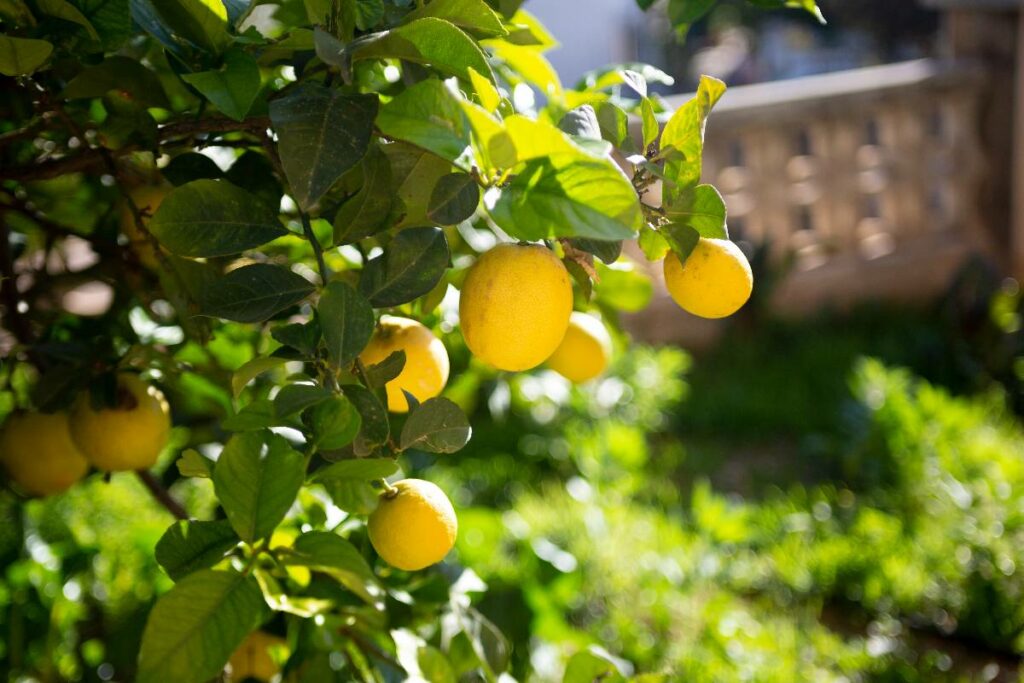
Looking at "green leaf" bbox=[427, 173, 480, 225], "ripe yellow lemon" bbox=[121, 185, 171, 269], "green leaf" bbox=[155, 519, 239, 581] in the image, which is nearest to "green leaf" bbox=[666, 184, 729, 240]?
"green leaf" bbox=[427, 173, 480, 225]

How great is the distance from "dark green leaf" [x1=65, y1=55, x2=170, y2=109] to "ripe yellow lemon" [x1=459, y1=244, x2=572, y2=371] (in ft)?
0.93

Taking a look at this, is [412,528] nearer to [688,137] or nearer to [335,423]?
[335,423]

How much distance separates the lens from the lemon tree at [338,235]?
0.51m

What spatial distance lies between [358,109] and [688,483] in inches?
95.5

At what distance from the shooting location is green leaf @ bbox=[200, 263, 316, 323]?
59 cm

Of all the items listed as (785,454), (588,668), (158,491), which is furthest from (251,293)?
(785,454)

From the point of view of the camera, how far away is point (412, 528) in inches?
22.8

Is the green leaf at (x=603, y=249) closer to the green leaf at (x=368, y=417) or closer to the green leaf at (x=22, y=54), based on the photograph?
the green leaf at (x=368, y=417)

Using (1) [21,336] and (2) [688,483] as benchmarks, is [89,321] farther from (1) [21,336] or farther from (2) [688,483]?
(2) [688,483]

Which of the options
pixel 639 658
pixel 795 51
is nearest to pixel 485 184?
pixel 639 658

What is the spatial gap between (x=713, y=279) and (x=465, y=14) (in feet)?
0.67

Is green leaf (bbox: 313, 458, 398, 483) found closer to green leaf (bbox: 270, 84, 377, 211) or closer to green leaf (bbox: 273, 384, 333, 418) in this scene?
green leaf (bbox: 273, 384, 333, 418)

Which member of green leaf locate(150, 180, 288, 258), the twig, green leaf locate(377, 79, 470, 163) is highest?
green leaf locate(377, 79, 470, 163)

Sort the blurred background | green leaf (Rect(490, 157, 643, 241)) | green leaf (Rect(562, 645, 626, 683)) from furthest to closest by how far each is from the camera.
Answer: the blurred background < green leaf (Rect(562, 645, 626, 683)) < green leaf (Rect(490, 157, 643, 241))
